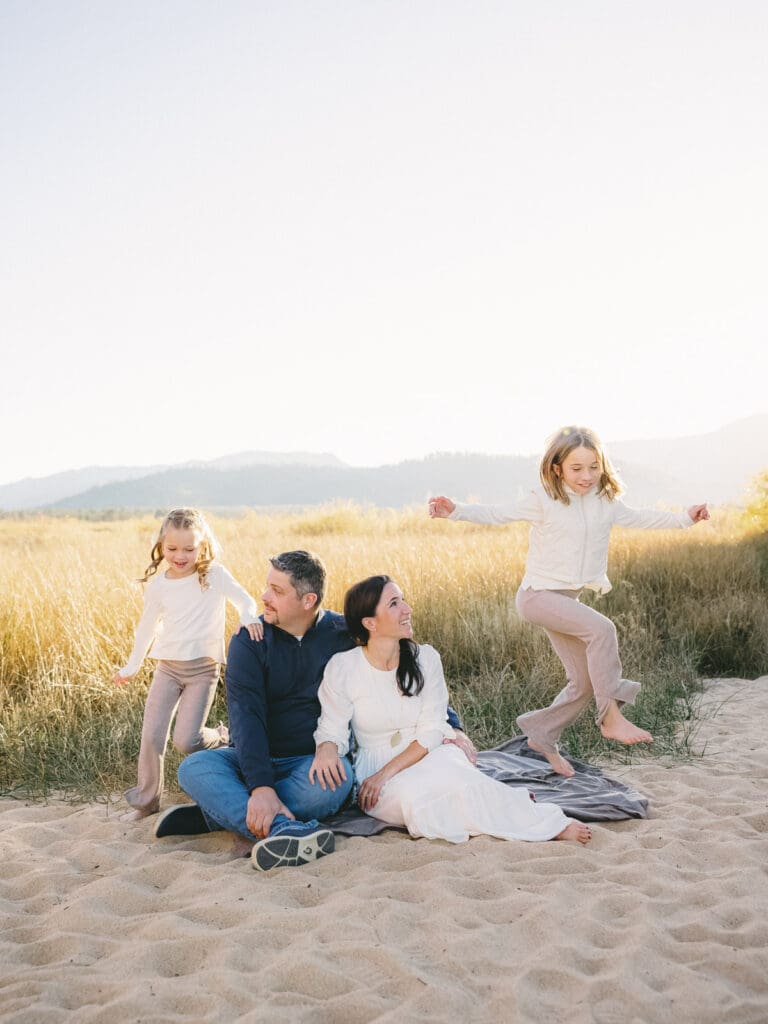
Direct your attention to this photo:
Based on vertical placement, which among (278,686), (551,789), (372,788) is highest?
(278,686)

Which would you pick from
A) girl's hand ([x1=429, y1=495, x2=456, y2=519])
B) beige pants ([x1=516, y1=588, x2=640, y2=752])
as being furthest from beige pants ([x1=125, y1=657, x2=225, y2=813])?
beige pants ([x1=516, y1=588, x2=640, y2=752])

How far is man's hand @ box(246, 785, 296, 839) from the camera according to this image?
3.84 metres

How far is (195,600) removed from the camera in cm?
459

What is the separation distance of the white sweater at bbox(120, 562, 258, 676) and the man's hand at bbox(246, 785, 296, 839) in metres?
0.91

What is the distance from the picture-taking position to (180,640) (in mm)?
4535

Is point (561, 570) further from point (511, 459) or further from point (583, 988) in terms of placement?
point (511, 459)

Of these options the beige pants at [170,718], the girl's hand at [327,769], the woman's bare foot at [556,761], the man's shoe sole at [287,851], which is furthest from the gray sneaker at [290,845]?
the woman's bare foot at [556,761]

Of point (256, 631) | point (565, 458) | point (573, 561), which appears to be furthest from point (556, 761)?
point (256, 631)

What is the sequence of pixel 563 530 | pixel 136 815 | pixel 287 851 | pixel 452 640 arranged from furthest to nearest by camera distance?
pixel 452 640, pixel 563 530, pixel 136 815, pixel 287 851

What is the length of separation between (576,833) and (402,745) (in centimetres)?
83

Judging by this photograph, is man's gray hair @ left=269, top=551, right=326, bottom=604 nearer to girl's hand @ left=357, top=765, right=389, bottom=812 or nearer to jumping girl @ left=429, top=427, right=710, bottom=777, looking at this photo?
jumping girl @ left=429, top=427, right=710, bottom=777

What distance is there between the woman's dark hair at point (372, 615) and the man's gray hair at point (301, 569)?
0.53ft

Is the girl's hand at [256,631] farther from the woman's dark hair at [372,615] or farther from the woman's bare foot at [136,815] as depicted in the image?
the woman's bare foot at [136,815]

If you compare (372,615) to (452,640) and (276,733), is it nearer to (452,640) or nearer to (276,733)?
(276,733)
